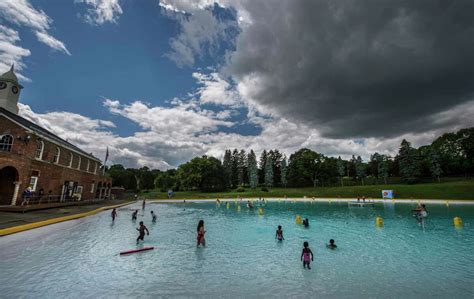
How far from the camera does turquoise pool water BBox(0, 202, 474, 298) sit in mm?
8896

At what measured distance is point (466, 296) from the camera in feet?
28.7

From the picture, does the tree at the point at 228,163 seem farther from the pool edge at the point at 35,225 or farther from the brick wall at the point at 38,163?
the pool edge at the point at 35,225

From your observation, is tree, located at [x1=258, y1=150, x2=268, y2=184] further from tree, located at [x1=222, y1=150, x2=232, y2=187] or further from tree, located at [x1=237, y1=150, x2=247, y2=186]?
tree, located at [x1=222, y1=150, x2=232, y2=187]

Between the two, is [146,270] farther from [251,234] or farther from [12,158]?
[12,158]

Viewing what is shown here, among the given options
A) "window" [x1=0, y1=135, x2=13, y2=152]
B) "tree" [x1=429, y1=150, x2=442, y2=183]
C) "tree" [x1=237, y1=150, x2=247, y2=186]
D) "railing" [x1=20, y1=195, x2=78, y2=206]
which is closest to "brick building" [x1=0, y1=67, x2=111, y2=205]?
"window" [x1=0, y1=135, x2=13, y2=152]

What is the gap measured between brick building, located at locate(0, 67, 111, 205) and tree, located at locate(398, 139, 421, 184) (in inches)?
3754

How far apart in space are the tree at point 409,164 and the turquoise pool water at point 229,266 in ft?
238

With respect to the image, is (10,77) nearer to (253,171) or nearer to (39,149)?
(39,149)

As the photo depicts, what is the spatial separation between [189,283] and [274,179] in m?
102

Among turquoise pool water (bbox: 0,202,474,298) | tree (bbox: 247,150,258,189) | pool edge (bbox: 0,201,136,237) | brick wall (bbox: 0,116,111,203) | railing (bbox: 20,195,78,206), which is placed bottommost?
turquoise pool water (bbox: 0,202,474,298)

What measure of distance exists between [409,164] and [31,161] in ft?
329

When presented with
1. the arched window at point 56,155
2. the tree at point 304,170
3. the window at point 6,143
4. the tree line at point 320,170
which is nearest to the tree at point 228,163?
the tree line at point 320,170

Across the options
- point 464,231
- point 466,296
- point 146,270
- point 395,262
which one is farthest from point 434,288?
point 464,231

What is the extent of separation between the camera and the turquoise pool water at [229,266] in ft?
29.2
